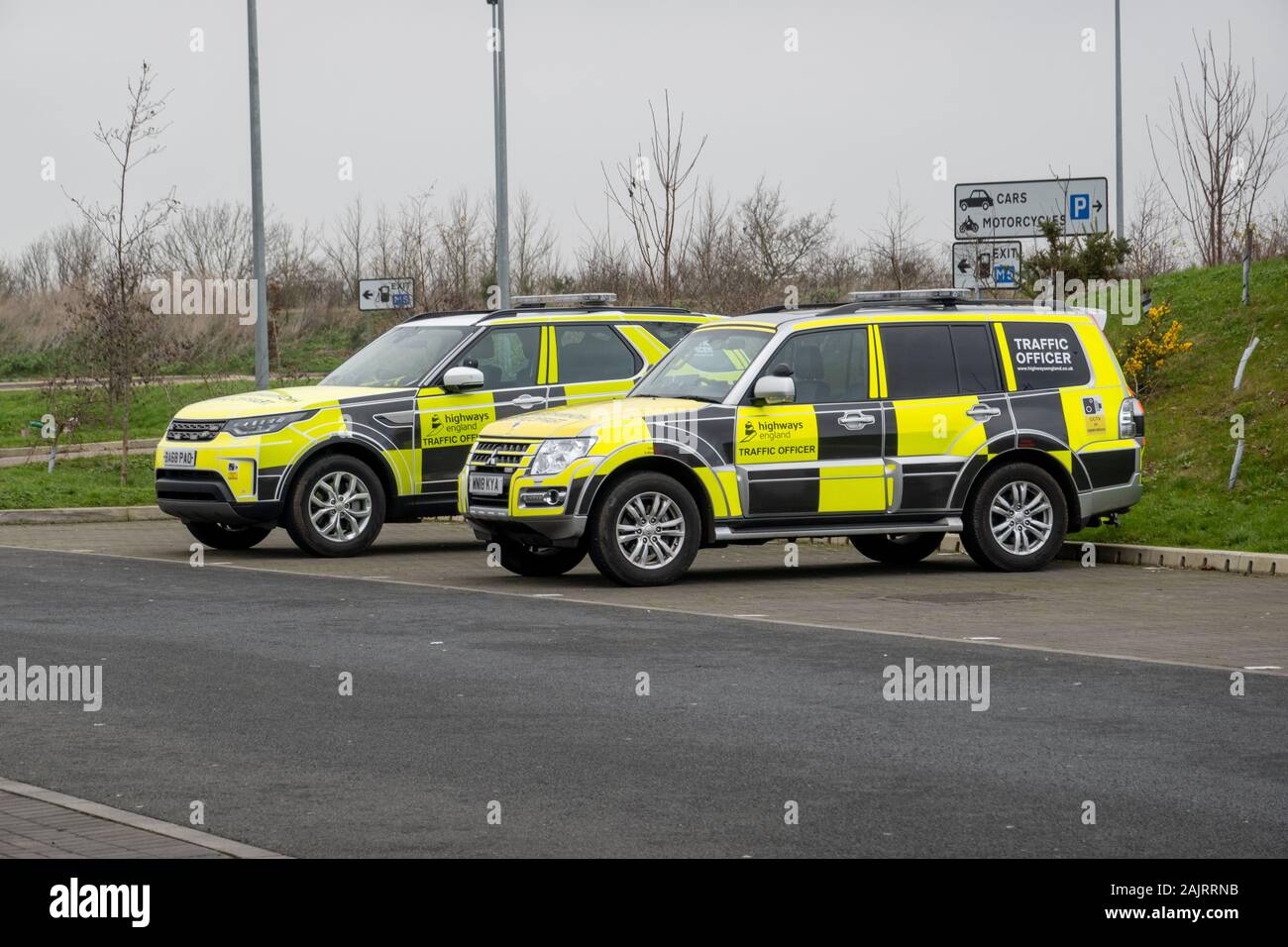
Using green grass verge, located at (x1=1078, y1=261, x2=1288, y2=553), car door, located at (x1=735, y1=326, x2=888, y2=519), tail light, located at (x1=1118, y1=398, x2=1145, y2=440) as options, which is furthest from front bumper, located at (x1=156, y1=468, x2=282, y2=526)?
green grass verge, located at (x1=1078, y1=261, x2=1288, y2=553)

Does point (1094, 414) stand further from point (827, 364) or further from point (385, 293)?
point (385, 293)

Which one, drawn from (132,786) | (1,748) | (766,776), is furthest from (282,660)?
(766,776)

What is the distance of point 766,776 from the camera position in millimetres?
8008

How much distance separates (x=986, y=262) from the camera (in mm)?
24500

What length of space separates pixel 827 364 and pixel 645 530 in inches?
79.7

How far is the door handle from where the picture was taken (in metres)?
15.7

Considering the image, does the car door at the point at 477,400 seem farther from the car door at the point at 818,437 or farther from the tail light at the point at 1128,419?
the tail light at the point at 1128,419

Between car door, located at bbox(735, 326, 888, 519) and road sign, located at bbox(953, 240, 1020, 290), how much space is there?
872cm

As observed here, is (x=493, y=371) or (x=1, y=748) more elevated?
(x=493, y=371)

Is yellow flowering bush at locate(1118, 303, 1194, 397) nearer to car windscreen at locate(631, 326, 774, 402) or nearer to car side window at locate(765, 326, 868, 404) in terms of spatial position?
car side window at locate(765, 326, 868, 404)

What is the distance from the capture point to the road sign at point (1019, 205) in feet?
79.0
